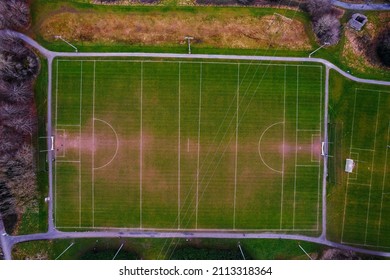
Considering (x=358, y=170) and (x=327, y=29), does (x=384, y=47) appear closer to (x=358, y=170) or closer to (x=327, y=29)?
(x=327, y=29)

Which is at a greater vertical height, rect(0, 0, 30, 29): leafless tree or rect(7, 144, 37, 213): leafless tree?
rect(0, 0, 30, 29): leafless tree

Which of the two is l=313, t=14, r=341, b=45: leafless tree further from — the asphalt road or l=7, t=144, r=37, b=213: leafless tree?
l=7, t=144, r=37, b=213: leafless tree

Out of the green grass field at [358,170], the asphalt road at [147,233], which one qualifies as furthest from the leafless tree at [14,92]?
the green grass field at [358,170]

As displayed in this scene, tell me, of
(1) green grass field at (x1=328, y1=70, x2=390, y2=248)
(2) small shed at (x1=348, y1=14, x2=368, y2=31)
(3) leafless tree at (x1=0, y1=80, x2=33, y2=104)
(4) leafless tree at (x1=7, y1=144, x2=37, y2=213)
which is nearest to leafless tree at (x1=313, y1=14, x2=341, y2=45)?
(2) small shed at (x1=348, y1=14, x2=368, y2=31)

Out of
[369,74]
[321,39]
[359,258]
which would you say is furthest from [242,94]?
[359,258]

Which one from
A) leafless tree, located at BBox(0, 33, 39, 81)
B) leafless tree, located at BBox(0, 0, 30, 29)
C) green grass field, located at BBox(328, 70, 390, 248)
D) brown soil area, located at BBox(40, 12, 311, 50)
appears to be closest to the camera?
leafless tree, located at BBox(0, 33, 39, 81)

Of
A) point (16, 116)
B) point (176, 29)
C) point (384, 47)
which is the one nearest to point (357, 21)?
point (384, 47)

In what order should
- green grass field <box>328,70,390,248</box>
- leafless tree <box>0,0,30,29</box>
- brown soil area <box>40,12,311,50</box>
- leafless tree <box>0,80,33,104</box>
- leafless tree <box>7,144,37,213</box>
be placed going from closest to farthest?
leafless tree <box>7,144,37,213</box> < leafless tree <box>0,80,33,104</box> < leafless tree <box>0,0,30,29</box> < brown soil area <box>40,12,311,50</box> < green grass field <box>328,70,390,248</box>
